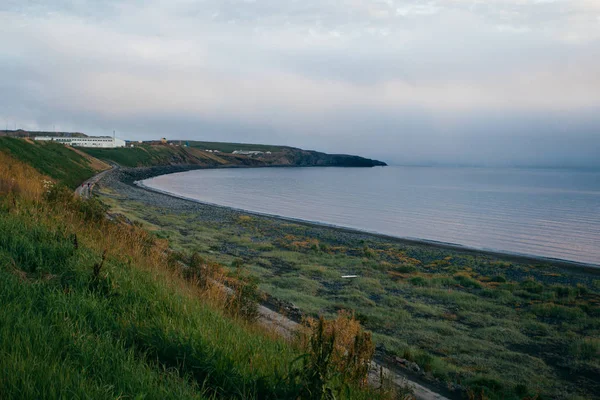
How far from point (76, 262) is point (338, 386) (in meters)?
4.21

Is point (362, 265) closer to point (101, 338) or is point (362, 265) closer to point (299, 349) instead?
point (299, 349)

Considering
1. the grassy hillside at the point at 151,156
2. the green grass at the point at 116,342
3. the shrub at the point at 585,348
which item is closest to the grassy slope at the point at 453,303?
the shrub at the point at 585,348

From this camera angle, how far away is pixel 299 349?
5.02m

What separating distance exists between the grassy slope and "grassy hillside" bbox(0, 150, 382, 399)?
4569 millimetres

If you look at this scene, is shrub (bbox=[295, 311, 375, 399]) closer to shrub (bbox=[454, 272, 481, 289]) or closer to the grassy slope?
the grassy slope

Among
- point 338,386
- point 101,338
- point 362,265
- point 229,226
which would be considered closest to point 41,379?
point 101,338

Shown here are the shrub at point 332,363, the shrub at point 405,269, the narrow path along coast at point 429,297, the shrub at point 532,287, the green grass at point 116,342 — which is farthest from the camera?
the shrub at point 405,269

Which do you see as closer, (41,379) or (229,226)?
(41,379)

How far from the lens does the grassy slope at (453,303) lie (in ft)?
29.0

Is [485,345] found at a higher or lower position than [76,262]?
lower

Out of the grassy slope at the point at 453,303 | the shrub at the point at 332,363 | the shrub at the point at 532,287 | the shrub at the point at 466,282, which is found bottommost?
the grassy slope at the point at 453,303

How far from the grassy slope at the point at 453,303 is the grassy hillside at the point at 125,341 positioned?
15.0ft

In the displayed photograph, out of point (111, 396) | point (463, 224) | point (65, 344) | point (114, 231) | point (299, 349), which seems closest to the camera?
point (111, 396)

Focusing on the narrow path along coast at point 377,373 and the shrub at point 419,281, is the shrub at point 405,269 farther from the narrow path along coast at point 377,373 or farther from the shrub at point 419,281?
the narrow path along coast at point 377,373
